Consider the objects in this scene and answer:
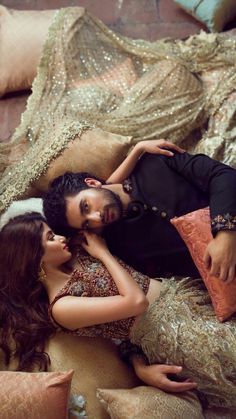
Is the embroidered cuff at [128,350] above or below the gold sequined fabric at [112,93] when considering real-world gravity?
below

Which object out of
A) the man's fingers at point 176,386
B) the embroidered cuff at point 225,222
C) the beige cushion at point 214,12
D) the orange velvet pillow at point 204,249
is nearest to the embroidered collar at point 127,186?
the orange velvet pillow at point 204,249

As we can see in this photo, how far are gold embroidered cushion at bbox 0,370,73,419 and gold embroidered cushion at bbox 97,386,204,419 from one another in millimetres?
133

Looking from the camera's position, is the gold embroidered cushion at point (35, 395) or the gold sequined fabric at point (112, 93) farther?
the gold sequined fabric at point (112, 93)

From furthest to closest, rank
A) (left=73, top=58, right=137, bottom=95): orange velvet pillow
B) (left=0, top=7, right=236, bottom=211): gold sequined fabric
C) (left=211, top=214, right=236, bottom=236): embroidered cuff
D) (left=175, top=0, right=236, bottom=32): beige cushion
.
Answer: (left=175, top=0, right=236, bottom=32): beige cushion
(left=73, top=58, right=137, bottom=95): orange velvet pillow
(left=0, top=7, right=236, bottom=211): gold sequined fabric
(left=211, top=214, right=236, bottom=236): embroidered cuff

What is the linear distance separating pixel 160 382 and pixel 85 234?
1.53 feet

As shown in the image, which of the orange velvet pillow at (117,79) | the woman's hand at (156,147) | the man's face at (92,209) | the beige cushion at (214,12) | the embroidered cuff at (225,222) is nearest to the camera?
the embroidered cuff at (225,222)

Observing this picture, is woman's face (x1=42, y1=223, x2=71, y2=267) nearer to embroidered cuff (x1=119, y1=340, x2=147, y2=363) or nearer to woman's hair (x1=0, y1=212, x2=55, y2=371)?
woman's hair (x1=0, y1=212, x2=55, y2=371)

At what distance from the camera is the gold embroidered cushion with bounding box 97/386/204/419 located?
4.76 feet

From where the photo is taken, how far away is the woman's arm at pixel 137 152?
1696 mm

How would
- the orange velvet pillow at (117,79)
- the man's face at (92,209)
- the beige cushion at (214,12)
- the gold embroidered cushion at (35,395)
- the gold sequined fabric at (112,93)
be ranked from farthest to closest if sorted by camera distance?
the beige cushion at (214,12)
the orange velvet pillow at (117,79)
the gold sequined fabric at (112,93)
the man's face at (92,209)
the gold embroidered cushion at (35,395)

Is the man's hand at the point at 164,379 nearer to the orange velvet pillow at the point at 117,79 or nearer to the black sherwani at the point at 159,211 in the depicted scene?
the black sherwani at the point at 159,211

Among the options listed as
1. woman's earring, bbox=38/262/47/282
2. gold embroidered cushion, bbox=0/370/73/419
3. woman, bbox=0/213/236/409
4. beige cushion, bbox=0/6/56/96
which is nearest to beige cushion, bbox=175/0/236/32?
beige cushion, bbox=0/6/56/96

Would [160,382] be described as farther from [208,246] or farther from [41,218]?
[41,218]

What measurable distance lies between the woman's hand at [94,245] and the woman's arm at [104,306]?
0.08m
